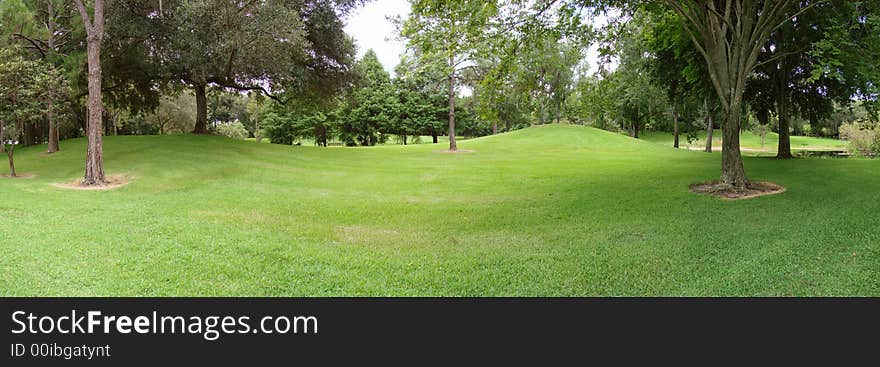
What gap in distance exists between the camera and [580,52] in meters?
15.4

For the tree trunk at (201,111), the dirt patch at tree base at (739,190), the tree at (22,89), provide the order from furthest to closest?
the tree trunk at (201,111) < the tree at (22,89) < the dirt patch at tree base at (739,190)

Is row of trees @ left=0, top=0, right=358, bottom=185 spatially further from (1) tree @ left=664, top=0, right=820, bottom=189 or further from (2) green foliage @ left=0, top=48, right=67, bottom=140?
(1) tree @ left=664, top=0, right=820, bottom=189

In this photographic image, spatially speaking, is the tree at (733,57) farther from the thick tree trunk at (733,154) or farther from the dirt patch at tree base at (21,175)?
the dirt patch at tree base at (21,175)

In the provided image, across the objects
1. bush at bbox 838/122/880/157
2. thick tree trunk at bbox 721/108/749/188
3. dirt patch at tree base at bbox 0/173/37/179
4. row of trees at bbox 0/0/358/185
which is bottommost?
dirt patch at tree base at bbox 0/173/37/179

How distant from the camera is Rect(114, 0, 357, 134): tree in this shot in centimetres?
1842

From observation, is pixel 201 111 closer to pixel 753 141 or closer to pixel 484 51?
pixel 484 51

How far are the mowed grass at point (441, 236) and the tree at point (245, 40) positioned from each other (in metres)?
5.62

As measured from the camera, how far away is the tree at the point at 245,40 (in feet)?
60.4

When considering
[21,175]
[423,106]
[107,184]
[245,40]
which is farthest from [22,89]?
[423,106]

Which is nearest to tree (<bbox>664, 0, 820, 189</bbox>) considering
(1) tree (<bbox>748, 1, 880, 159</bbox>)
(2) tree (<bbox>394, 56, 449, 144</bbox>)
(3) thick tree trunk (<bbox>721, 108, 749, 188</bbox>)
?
(3) thick tree trunk (<bbox>721, 108, 749, 188</bbox>)

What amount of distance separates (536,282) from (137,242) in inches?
255

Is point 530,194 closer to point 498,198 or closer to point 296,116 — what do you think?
point 498,198

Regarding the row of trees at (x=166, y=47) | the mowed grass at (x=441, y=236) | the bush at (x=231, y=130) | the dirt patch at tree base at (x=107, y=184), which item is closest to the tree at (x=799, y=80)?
the mowed grass at (x=441, y=236)

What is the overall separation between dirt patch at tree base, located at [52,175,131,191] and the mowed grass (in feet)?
1.69
